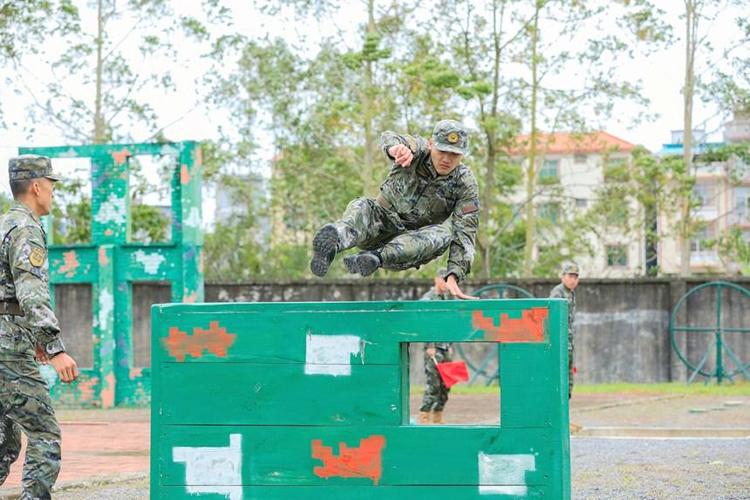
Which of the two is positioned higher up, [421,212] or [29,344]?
[421,212]

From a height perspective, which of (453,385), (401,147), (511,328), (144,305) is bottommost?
(453,385)

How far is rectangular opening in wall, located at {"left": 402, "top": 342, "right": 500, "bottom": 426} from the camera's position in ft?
43.8

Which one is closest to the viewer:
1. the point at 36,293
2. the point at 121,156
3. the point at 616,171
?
the point at 36,293

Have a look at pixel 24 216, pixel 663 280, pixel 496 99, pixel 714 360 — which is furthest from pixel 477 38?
pixel 24 216

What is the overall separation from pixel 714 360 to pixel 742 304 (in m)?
1.16

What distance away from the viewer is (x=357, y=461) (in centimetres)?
587

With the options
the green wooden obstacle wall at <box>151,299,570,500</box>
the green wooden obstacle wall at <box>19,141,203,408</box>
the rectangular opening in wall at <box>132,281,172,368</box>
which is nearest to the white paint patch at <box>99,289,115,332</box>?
the green wooden obstacle wall at <box>19,141,203,408</box>

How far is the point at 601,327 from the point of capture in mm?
22594

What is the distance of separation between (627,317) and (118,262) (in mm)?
9762

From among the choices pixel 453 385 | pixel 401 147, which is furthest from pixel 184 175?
pixel 401 147

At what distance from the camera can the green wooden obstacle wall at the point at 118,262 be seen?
1759 cm

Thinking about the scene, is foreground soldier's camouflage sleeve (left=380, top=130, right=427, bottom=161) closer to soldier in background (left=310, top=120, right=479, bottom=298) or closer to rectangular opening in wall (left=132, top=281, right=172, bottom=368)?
soldier in background (left=310, top=120, right=479, bottom=298)

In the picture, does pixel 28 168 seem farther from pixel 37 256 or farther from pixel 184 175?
pixel 184 175

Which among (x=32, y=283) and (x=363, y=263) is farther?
(x=363, y=263)
